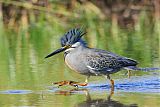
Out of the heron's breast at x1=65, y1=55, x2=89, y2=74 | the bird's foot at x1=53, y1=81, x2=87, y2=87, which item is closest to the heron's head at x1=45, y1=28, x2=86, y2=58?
the heron's breast at x1=65, y1=55, x2=89, y2=74

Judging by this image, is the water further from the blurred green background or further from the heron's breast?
the heron's breast

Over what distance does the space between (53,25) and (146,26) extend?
242 centimetres

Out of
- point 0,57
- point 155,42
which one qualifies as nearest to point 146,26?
point 155,42

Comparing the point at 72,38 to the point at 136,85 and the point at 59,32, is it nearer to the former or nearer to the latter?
the point at 136,85

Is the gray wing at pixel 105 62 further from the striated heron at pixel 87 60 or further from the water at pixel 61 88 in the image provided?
the water at pixel 61 88

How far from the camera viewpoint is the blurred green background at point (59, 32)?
418 inches

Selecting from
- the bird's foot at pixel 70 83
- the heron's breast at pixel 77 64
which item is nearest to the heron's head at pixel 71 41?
the heron's breast at pixel 77 64

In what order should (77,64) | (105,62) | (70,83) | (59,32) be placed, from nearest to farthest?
(70,83) → (77,64) → (105,62) → (59,32)

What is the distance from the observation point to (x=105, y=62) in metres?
9.65

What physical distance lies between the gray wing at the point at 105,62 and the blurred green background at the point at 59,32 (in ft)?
1.67

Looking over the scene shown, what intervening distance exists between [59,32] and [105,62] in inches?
262

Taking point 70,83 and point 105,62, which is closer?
point 70,83

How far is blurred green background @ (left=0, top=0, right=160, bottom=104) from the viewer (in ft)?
34.8

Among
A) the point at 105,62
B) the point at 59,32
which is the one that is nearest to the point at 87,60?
the point at 105,62
